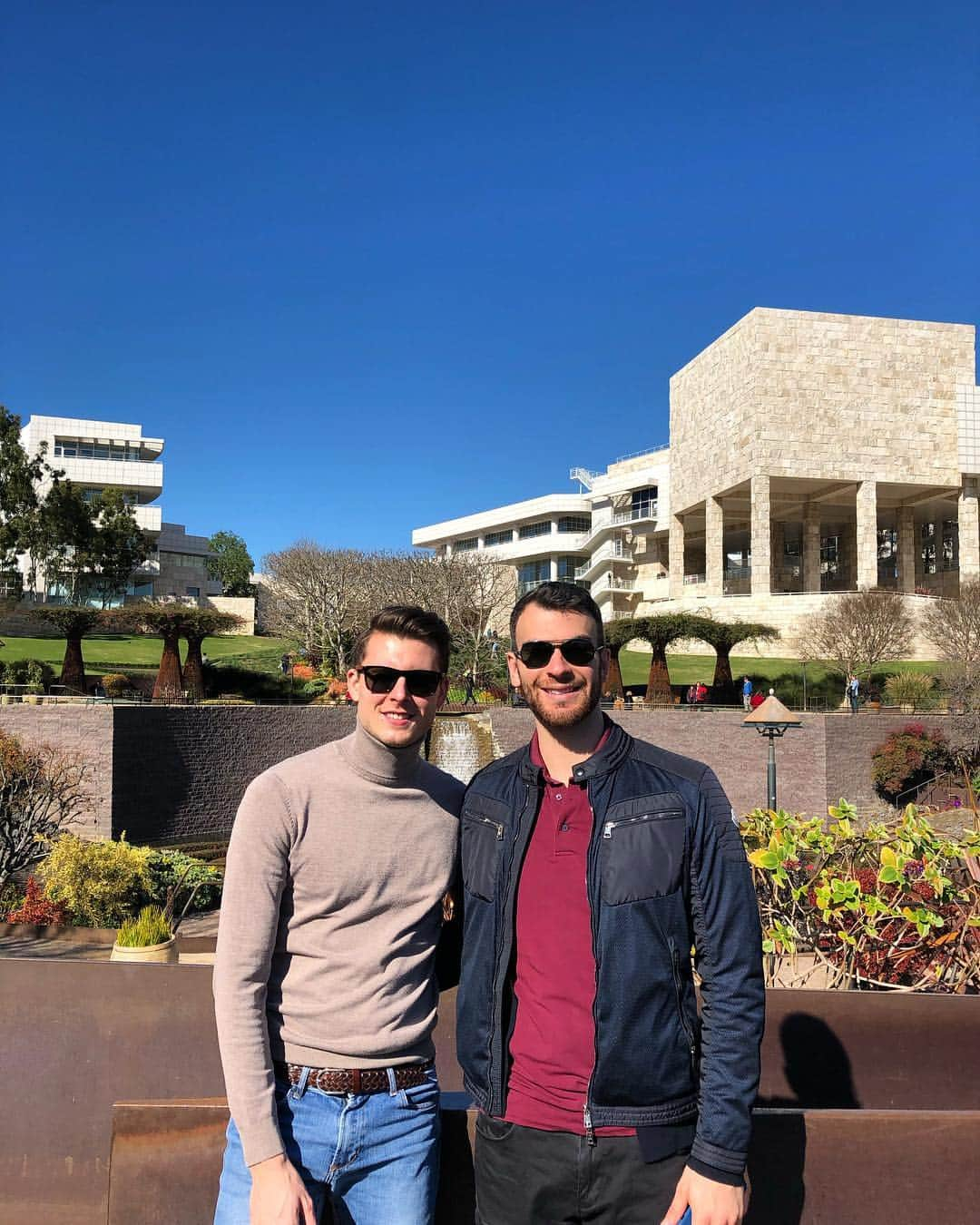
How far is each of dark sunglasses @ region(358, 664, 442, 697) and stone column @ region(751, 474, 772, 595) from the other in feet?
163

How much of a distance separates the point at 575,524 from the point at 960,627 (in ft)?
149

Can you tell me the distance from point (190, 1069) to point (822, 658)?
41061mm

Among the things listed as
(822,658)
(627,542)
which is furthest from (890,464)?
(627,542)

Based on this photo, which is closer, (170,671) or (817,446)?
(170,671)

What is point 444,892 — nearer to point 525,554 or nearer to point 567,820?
point 567,820

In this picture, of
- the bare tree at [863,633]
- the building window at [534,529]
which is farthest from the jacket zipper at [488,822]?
the building window at [534,529]

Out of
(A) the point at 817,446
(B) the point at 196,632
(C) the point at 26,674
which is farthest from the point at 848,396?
(C) the point at 26,674

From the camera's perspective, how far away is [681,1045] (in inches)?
90.4

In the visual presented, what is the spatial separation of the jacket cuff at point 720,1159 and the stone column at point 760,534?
164ft

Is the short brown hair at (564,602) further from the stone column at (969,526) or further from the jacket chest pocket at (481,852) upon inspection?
the stone column at (969,526)

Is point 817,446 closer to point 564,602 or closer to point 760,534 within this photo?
point 760,534

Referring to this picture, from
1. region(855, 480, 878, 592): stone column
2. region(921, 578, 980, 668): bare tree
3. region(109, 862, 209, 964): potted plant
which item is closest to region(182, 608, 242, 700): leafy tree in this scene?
region(109, 862, 209, 964): potted plant

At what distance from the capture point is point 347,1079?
2.39 meters

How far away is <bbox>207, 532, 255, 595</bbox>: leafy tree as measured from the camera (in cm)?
8394
